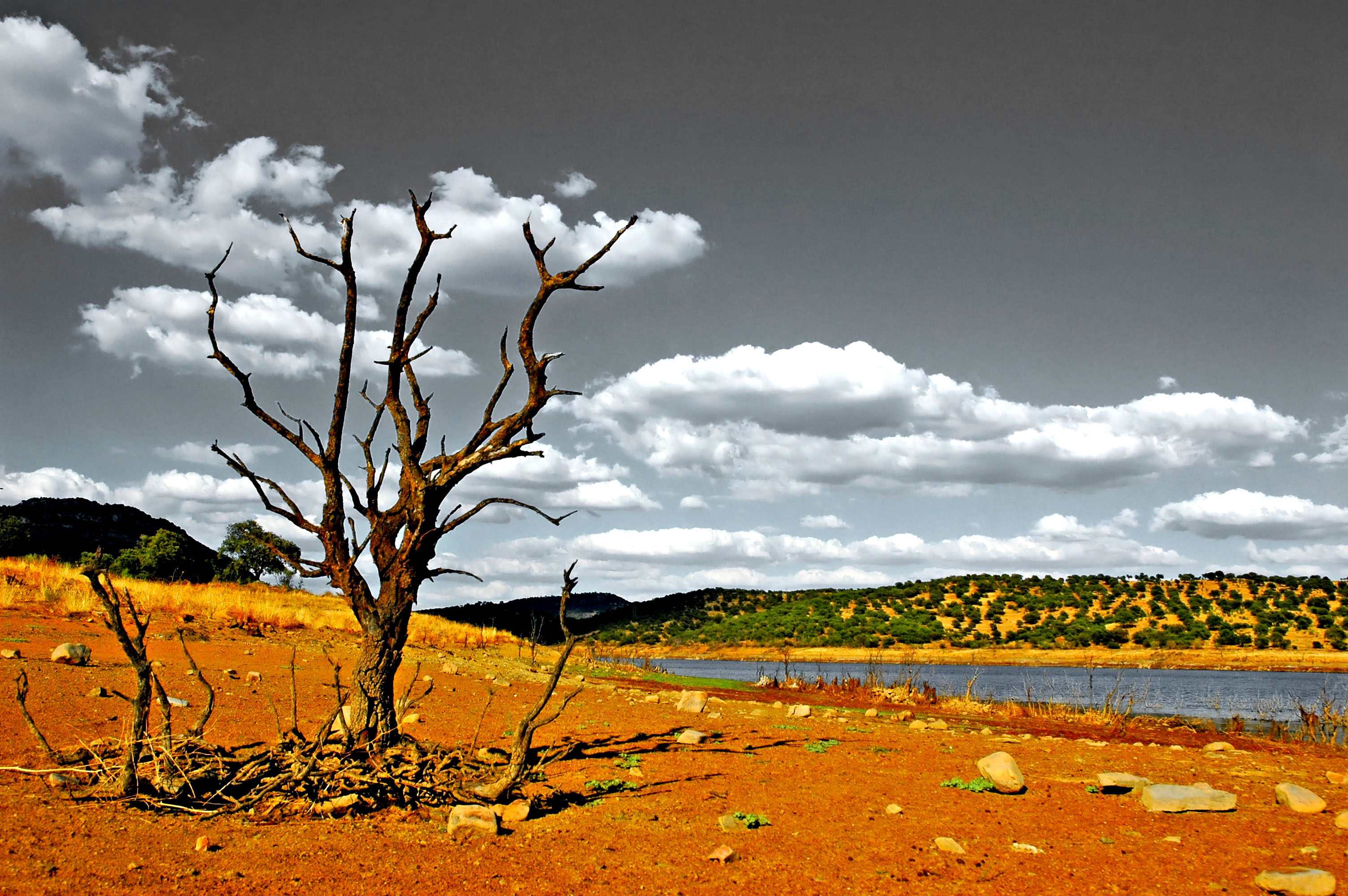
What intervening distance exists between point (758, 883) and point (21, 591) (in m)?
26.2

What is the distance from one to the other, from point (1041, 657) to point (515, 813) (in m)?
57.6

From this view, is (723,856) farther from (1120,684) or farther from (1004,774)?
(1120,684)

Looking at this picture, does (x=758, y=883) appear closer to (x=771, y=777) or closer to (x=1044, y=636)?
(x=771, y=777)

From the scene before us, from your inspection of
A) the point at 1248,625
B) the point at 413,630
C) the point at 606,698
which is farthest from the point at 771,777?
the point at 1248,625

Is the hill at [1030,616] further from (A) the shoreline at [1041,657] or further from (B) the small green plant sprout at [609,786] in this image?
(B) the small green plant sprout at [609,786]

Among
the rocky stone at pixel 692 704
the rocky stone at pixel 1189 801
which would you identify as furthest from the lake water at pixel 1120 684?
the rocky stone at pixel 1189 801

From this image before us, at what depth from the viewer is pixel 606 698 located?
17.7 meters

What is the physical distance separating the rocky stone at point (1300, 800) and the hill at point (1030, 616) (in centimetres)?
5216

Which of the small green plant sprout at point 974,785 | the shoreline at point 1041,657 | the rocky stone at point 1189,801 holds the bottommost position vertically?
the shoreline at point 1041,657

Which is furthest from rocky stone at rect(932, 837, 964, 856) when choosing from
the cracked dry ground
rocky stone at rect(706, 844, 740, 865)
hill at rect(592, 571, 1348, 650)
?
hill at rect(592, 571, 1348, 650)

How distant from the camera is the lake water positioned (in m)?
25.6

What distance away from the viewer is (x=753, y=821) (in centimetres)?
772

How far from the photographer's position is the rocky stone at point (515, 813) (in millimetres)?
7582

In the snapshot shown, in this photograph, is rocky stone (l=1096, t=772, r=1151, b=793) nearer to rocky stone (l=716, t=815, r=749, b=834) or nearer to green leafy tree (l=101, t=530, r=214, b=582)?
rocky stone (l=716, t=815, r=749, b=834)
